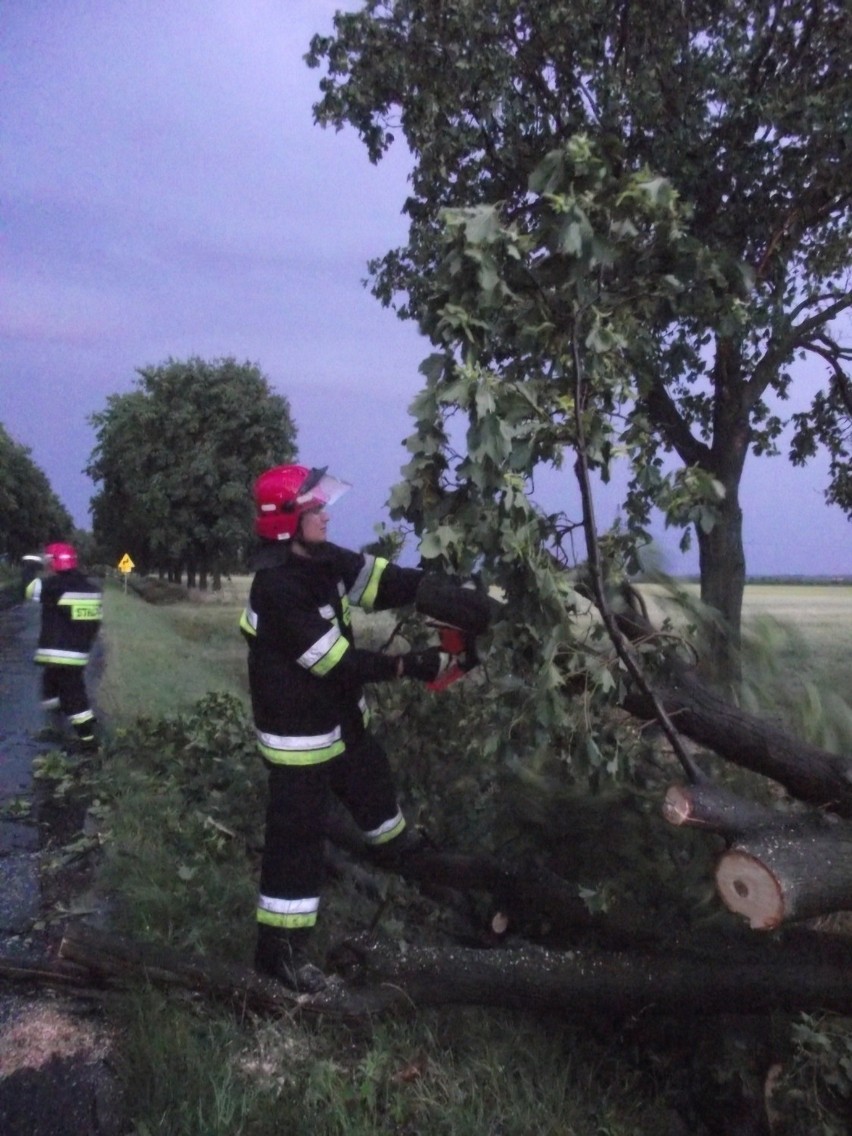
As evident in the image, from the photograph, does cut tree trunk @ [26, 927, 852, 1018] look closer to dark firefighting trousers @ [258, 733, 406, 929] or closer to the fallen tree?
dark firefighting trousers @ [258, 733, 406, 929]

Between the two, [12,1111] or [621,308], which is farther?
[621,308]

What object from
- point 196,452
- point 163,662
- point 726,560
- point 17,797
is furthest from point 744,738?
point 196,452

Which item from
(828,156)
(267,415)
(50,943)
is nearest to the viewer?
(50,943)

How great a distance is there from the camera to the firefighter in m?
8.25

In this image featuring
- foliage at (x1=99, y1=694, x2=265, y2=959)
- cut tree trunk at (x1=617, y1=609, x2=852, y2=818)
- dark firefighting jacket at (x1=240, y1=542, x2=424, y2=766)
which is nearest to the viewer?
cut tree trunk at (x1=617, y1=609, x2=852, y2=818)

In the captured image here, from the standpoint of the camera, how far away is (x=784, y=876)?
296 centimetres

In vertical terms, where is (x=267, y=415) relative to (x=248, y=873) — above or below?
above

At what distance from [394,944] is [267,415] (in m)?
23.7

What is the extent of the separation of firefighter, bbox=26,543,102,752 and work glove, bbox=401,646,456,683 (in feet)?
16.2

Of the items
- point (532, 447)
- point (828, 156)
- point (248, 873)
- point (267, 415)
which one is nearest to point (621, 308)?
point (532, 447)

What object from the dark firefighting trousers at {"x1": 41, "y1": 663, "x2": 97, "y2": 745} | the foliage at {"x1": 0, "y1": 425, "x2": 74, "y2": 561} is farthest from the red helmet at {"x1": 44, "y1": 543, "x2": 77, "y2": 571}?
the foliage at {"x1": 0, "y1": 425, "x2": 74, "y2": 561}

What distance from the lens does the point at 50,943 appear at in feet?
15.2

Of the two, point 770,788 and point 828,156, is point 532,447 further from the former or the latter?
point 828,156

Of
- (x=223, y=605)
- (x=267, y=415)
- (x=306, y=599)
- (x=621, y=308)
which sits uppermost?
(x=267, y=415)
